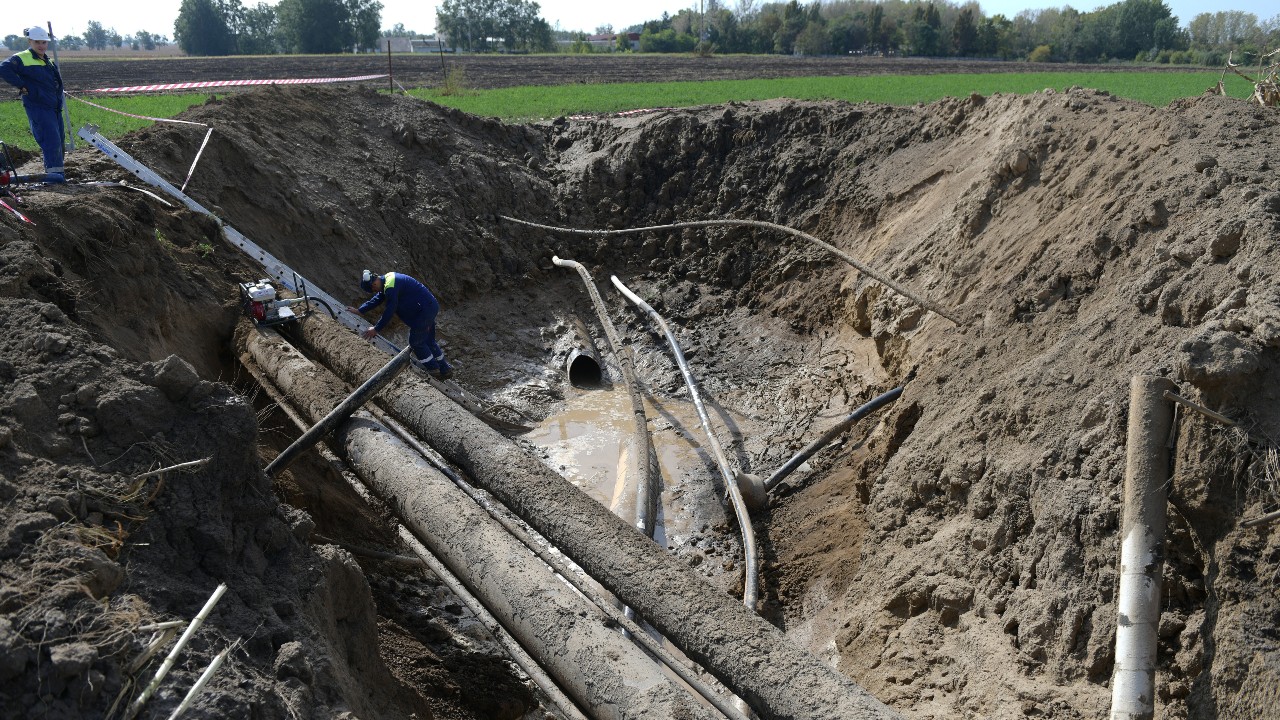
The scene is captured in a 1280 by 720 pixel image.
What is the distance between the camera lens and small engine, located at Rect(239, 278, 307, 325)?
24.6ft

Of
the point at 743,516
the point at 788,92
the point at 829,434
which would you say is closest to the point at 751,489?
the point at 743,516

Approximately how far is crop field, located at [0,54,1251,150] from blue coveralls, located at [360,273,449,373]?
23.0 ft

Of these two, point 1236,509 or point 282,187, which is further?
point 282,187

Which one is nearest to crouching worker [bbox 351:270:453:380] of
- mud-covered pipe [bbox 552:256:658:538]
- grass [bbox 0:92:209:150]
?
mud-covered pipe [bbox 552:256:658:538]

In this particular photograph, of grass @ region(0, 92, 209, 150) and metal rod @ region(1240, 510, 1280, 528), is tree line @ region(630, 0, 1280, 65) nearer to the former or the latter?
grass @ region(0, 92, 209, 150)

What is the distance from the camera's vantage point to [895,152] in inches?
467

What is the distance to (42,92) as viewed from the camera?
8258mm

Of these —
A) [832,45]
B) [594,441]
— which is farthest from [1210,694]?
[832,45]

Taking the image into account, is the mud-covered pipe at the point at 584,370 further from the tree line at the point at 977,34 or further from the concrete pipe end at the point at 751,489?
the tree line at the point at 977,34

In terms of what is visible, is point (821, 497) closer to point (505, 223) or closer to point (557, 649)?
point (557, 649)

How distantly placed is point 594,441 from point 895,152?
6419 mm

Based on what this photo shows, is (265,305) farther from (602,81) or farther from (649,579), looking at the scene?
(602,81)

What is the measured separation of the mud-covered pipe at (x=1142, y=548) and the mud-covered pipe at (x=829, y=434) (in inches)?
119

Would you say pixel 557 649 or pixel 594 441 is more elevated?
pixel 557 649
